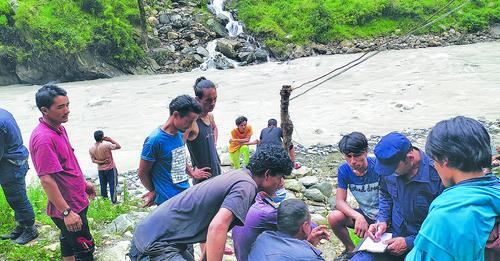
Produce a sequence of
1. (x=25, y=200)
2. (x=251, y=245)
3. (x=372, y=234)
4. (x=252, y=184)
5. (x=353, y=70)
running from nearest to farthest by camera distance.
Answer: (x=252, y=184)
(x=251, y=245)
(x=372, y=234)
(x=25, y=200)
(x=353, y=70)

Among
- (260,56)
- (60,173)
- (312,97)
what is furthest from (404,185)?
(260,56)

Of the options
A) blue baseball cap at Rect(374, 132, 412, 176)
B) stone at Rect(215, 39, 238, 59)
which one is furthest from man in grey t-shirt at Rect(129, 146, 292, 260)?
stone at Rect(215, 39, 238, 59)

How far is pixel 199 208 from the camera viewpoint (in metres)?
2.66

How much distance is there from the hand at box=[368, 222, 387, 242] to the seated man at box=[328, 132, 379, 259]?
0.22 metres

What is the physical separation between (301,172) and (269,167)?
4.78 metres

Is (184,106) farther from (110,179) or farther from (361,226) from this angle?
(110,179)

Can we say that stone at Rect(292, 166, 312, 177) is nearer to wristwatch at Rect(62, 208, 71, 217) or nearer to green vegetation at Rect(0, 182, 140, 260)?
green vegetation at Rect(0, 182, 140, 260)

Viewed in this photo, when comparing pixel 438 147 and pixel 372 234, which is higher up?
pixel 438 147

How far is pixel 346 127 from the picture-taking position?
39.6 feet

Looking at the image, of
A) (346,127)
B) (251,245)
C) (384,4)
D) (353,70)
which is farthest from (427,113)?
(384,4)

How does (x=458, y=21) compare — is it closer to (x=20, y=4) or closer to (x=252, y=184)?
(x=20, y=4)

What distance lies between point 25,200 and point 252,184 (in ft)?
10.4

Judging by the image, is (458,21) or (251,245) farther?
(458,21)

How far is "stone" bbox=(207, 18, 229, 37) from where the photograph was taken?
2459 cm
